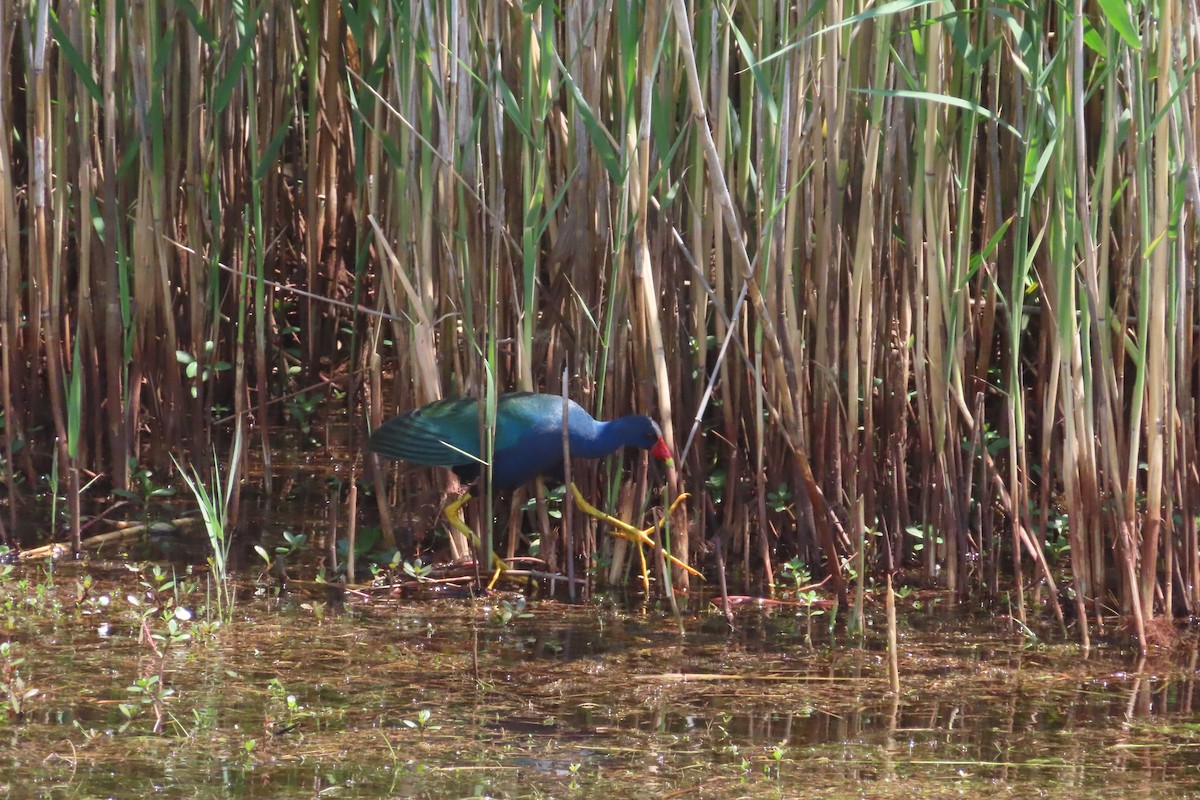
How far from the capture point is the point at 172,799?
6.64 feet

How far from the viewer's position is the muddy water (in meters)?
2.19

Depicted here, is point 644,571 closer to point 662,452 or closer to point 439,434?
point 662,452

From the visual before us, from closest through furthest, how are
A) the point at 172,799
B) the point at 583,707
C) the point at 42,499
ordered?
the point at 172,799
the point at 583,707
the point at 42,499

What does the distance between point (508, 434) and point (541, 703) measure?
775 millimetres

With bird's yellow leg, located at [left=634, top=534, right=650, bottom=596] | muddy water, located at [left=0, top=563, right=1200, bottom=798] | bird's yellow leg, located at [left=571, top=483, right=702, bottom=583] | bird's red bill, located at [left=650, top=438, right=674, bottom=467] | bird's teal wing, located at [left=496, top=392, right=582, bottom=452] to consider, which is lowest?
muddy water, located at [left=0, top=563, right=1200, bottom=798]

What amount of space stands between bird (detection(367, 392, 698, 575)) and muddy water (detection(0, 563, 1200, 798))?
31cm

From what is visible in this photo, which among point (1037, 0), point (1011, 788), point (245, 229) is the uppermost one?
point (1037, 0)

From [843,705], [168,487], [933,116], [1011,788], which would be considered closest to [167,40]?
[168,487]

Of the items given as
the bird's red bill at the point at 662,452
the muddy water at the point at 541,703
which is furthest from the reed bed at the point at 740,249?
the muddy water at the point at 541,703

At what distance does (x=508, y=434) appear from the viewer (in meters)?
3.18

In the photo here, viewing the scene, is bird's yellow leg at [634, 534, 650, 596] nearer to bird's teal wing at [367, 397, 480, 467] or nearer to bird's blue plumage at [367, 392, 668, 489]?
bird's blue plumage at [367, 392, 668, 489]

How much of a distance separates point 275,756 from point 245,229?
6.66ft

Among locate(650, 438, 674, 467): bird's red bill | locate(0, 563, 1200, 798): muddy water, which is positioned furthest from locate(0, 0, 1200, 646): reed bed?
locate(0, 563, 1200, 798): muddy water

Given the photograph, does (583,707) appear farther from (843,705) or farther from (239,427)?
(239,427)
